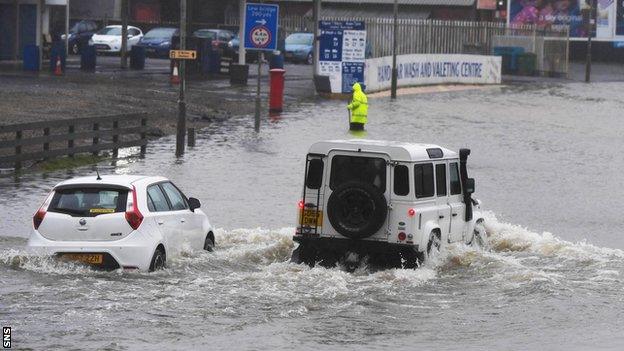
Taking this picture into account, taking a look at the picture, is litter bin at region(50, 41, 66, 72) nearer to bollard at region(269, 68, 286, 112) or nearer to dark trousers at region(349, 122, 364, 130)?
bollard at region(269, 68, 286, 112)

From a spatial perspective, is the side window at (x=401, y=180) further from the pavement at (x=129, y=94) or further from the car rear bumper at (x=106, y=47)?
the car rear bumper at (x=106, y=47)

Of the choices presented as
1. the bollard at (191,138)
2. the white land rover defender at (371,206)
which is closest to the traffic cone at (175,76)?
the bollard at (191,138)

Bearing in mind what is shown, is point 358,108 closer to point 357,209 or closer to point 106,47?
point 357,209

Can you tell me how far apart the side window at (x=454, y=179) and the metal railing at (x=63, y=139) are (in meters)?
11.7

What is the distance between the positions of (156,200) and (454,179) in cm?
446

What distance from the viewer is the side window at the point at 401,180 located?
18359 mm

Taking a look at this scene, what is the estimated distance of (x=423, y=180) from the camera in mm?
18703

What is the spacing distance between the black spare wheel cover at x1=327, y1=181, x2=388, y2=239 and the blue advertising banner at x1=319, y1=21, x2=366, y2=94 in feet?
113

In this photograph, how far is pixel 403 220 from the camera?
59.9 feet

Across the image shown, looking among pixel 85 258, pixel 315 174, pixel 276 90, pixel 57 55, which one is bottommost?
pixel 85 258

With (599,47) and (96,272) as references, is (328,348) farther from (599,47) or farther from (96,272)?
(599,47)

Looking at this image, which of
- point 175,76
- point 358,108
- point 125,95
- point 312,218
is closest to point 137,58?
point 175,76

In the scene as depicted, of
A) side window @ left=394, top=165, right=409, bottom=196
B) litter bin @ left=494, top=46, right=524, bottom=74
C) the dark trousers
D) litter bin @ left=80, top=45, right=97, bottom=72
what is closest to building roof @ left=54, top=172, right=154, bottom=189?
side window @ left=394, top=165, right=409, bottom=196

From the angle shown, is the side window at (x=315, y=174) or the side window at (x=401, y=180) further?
the side window at (x=315, y=174)
